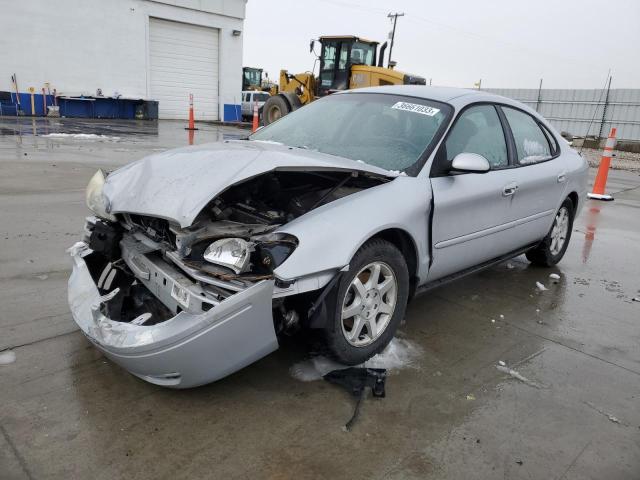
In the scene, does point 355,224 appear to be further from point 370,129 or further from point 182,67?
point 182,67

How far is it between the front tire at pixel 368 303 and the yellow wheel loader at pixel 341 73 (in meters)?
→ 12.8

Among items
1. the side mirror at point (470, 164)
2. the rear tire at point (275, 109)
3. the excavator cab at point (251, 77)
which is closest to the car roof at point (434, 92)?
the side mirror at point (470, 164)

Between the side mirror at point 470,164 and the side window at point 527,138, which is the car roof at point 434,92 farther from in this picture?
the side mirror at point 470,164

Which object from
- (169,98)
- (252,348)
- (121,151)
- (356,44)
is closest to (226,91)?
(169,98)

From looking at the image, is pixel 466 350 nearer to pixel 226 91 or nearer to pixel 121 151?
pixel 121 151

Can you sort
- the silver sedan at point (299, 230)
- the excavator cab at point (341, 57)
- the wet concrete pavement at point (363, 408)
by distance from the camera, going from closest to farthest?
the wet concrete pavement at point (363, 408) < the silver sedan at point (299, 230) < the excavator cab at point (341, 57)

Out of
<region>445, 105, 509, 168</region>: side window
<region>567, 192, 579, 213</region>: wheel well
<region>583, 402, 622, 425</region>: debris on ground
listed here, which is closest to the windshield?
<region>445, 105, 509, 168</region>: side window

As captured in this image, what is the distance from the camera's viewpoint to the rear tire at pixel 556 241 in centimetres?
488

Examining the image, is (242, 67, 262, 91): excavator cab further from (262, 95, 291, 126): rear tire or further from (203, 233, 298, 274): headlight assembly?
(203, 233, 298, 274): headlight assembly

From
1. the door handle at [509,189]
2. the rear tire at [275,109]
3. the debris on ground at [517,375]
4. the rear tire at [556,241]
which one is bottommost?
the debris on ground at [517,375]

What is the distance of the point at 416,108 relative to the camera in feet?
11.9

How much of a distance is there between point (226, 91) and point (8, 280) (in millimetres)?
25768

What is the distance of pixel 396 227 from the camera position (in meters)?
2.87

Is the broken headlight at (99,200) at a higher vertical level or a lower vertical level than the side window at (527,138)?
lower
